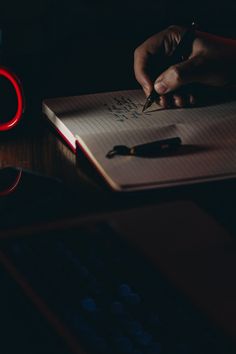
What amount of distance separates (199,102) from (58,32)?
1.52ft

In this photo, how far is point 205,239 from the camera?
75 cm

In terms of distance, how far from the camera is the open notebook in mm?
897

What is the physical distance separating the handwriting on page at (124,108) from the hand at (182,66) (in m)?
0.05

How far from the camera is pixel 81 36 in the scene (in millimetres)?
1470

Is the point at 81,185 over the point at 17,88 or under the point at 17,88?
under

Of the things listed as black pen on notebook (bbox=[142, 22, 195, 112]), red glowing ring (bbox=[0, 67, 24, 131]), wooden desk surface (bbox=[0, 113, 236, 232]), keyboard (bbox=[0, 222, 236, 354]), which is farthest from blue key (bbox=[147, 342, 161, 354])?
black pen on notebook (bbox=[142, 22, 195, 112])

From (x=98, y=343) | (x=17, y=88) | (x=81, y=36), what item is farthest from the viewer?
(x=81, y=36)

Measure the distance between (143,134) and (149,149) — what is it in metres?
0.08

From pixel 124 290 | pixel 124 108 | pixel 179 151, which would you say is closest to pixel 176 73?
pixel 124 108

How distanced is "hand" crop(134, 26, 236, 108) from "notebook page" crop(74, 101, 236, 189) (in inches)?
1.8

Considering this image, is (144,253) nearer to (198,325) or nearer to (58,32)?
(198,325)

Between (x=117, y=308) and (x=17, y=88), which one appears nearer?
(x=117, y=308)

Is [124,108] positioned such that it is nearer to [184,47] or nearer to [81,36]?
[184,47]

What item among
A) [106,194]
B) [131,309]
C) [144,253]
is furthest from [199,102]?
[131,309]
